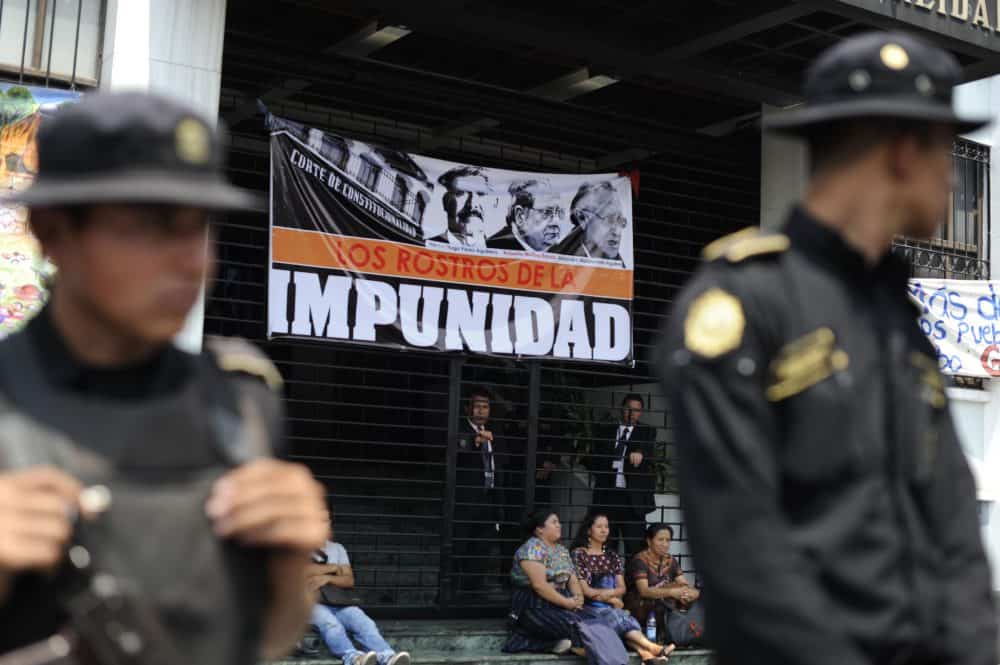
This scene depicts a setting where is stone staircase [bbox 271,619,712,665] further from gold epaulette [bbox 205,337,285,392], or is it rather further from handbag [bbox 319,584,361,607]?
gold epaulette [bbox 205,337,285,392]

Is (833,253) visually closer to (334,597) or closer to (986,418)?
(334,597)

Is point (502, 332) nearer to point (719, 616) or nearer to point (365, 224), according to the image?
point (365, 224)

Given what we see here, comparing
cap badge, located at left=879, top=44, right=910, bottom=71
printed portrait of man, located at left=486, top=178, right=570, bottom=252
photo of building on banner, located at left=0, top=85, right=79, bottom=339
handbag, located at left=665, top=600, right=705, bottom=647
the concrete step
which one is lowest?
the concrete step

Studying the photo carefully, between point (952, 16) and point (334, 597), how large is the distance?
6380 mm

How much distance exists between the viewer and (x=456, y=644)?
973 cm

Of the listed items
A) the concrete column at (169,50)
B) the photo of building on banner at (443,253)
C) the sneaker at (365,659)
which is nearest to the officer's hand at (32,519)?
A: the concrete column at (169,50)

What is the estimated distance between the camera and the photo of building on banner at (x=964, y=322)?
A: 1186 cm

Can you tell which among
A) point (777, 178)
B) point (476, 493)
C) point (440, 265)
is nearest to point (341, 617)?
point (476, 493)

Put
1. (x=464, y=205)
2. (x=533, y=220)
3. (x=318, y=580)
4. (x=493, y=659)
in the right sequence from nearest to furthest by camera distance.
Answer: (x=318, y=580)
(x=493, y=659)
(x=464, y=205)
(x=533, y=220)

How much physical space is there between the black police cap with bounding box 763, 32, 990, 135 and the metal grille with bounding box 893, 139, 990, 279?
10633 mm

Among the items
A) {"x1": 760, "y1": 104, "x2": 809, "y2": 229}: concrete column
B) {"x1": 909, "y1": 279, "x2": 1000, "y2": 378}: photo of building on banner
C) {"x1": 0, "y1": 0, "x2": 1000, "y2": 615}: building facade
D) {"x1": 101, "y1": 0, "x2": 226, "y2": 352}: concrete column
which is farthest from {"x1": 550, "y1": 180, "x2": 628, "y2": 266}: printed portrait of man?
{"x1": 101, "y1": 0, "x2": 226, "y2": 352}: concrete column

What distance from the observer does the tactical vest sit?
158cm

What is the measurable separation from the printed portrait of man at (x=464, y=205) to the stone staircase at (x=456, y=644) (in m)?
3.03

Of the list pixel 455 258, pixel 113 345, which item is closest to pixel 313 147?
pixel 455 258
